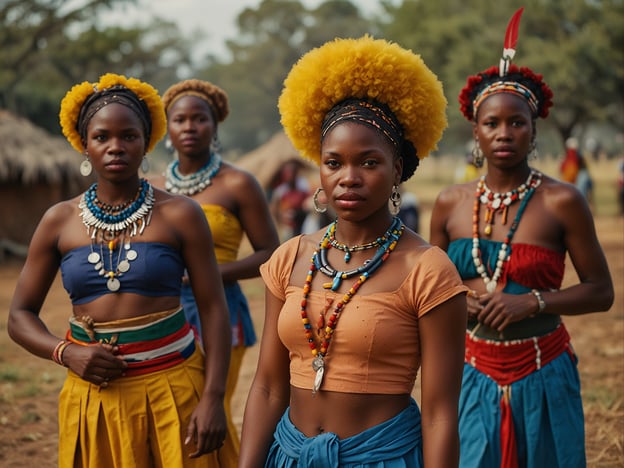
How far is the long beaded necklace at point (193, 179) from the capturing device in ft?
15.2

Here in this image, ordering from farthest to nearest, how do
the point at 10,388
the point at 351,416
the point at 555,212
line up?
the point at 10,388, the point at 555,212, the point at 351,416

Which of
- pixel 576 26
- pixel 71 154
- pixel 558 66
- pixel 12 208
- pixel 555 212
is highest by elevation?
pixel 576 26

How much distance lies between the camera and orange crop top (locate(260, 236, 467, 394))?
2.32 m

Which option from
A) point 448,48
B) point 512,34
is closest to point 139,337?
point 512,34

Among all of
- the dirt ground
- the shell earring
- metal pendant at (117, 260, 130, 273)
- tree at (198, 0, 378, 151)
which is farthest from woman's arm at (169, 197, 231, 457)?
tree at (198, 0, 378, 151)

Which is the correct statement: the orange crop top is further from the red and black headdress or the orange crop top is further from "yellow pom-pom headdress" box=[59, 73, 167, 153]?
the red and black headdress

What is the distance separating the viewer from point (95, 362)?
9.96 ft

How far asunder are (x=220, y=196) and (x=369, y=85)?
2.22 metres

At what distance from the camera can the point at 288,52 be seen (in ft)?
175

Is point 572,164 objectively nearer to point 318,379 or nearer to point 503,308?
point 503,308

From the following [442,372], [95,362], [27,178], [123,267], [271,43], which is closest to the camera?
[442,372]

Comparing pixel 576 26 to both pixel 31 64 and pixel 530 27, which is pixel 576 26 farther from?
pixel 31 64

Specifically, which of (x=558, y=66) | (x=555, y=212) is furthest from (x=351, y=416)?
(x=558, y=66)

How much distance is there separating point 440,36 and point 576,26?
6.91m
